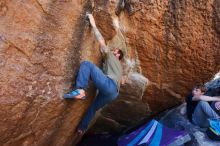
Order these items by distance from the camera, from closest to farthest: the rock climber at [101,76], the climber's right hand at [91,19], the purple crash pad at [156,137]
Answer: the rock climber at [101,76]
the climber's right hand at [91,19]
the purple crash pad at [156,137]

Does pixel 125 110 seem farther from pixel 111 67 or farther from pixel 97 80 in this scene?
pixel 97 80

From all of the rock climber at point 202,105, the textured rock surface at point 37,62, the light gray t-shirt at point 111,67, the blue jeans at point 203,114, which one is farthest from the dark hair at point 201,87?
the textured rock surface at point 37,62

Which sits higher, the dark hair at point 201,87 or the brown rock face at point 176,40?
the brown rock face at point 176,40

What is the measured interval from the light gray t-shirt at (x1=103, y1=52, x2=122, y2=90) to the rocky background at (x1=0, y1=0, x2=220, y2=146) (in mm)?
227

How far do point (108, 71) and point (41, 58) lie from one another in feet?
3.19

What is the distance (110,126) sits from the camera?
7219mm

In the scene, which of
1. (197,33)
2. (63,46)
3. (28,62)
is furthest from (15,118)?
(197,33)

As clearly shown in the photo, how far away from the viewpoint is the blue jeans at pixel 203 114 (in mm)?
5754

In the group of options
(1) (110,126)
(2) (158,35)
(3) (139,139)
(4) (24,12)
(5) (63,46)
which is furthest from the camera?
(1) (110,126)

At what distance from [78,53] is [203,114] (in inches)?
93.5

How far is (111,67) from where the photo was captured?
198 inches

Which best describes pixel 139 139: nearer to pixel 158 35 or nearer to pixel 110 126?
pixel 110 126

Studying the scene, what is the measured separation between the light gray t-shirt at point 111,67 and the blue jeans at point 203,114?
5.28 ft

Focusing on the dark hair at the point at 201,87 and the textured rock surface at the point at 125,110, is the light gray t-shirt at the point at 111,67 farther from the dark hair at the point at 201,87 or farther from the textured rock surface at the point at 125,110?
the dark hair at the point at 201,87
